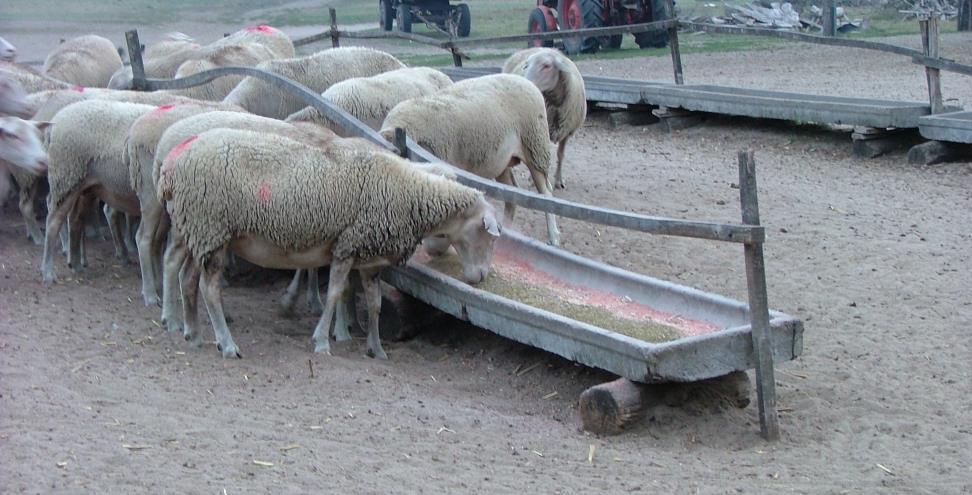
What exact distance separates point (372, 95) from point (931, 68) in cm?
560

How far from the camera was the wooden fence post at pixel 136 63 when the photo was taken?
425 inches

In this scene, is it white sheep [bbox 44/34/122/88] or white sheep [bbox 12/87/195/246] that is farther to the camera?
white sheep [bbox 44/34/122/88]

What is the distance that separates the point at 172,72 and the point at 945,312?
7346mm

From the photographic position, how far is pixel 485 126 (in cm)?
865

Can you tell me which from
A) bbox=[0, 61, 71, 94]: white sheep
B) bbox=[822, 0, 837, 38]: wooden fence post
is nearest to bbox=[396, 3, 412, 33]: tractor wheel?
bbox=[822, 0, 837, 38]: wooden fence post

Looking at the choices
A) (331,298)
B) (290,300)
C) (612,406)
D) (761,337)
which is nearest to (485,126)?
(290,300)

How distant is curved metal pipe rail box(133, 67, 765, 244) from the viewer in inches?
224

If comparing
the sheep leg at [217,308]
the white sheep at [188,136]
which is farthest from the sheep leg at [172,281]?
the sheep leg at [217,308]

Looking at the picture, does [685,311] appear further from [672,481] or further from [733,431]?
[672,481]

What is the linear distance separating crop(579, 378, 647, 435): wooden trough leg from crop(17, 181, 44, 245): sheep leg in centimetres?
548

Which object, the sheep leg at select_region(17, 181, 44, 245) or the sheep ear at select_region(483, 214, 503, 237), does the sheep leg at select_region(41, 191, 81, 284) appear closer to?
the sheep leg at select_region(17, 181, 44, 245)

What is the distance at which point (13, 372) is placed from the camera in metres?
6.35

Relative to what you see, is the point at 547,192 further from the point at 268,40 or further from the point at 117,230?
the point at 268,40

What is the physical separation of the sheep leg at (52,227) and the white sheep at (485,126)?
226cm
